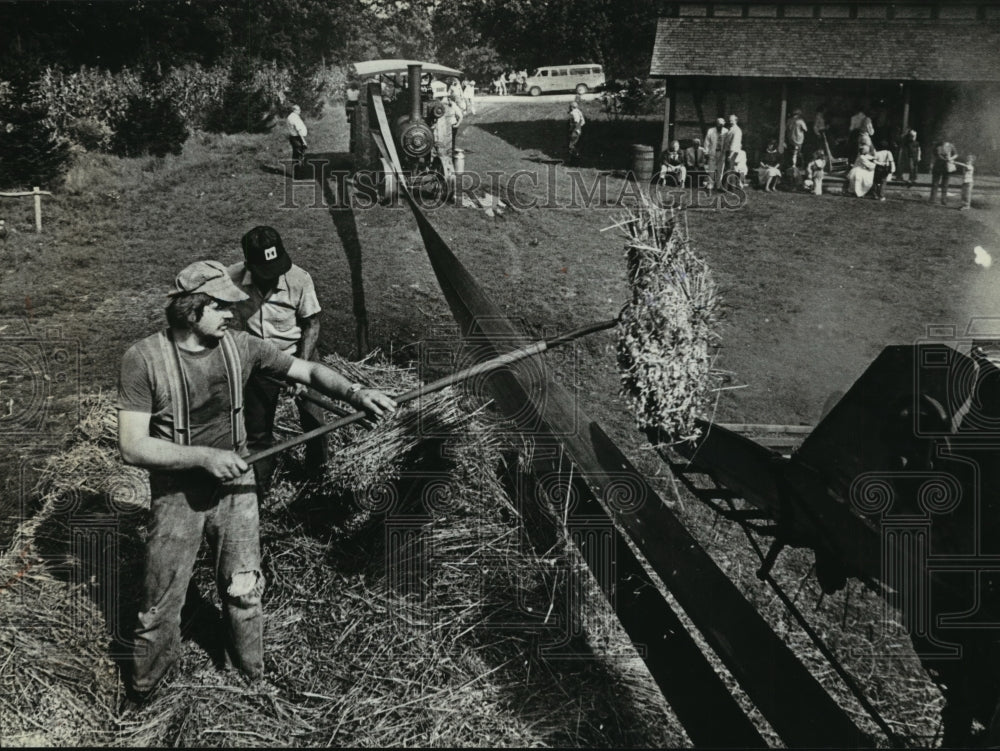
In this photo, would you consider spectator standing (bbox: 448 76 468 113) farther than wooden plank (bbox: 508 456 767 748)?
Yes

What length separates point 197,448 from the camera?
13.2 feet

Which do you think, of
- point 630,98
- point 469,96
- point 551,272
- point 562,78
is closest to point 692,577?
point 551,272

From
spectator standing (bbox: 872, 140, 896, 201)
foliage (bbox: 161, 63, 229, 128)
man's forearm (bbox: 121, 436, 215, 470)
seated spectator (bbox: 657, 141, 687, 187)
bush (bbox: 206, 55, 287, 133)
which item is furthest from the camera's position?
foliage (bbox: 161, 63, 229, 128)

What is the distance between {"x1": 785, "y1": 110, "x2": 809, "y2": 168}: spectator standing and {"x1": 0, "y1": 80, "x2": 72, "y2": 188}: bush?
1682cm

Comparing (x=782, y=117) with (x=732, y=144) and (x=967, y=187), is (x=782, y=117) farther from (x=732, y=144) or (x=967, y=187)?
(x=967, y=187)

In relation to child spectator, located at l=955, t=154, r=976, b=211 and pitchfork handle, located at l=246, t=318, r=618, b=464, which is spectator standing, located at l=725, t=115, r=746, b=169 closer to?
child spectator, located at l=955, t=154, r=976, b=211

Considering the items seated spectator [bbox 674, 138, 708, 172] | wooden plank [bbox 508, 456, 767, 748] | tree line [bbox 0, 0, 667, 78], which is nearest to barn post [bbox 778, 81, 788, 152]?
seated spectator [bbox 674, 138, 708, 172]

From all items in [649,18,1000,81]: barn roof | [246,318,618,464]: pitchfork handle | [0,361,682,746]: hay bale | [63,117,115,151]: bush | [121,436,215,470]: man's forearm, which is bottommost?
[0,361,682,746]: hay bale

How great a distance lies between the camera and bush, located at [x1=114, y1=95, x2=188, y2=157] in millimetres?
21172

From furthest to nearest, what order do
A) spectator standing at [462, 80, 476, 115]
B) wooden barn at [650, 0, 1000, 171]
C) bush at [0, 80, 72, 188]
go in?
spectator standing at [462, 80, 476, 115], wooden barn at [650, 0, 1000, 171], bush at [0, 80, 72, 188]

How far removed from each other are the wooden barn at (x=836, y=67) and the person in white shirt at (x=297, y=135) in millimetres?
9100

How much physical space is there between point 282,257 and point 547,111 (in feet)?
83.5

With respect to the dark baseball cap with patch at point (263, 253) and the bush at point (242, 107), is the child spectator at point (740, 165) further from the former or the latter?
the dark baseball cap with patch at point (263, 253)

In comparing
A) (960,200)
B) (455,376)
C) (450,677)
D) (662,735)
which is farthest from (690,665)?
(960,200)
